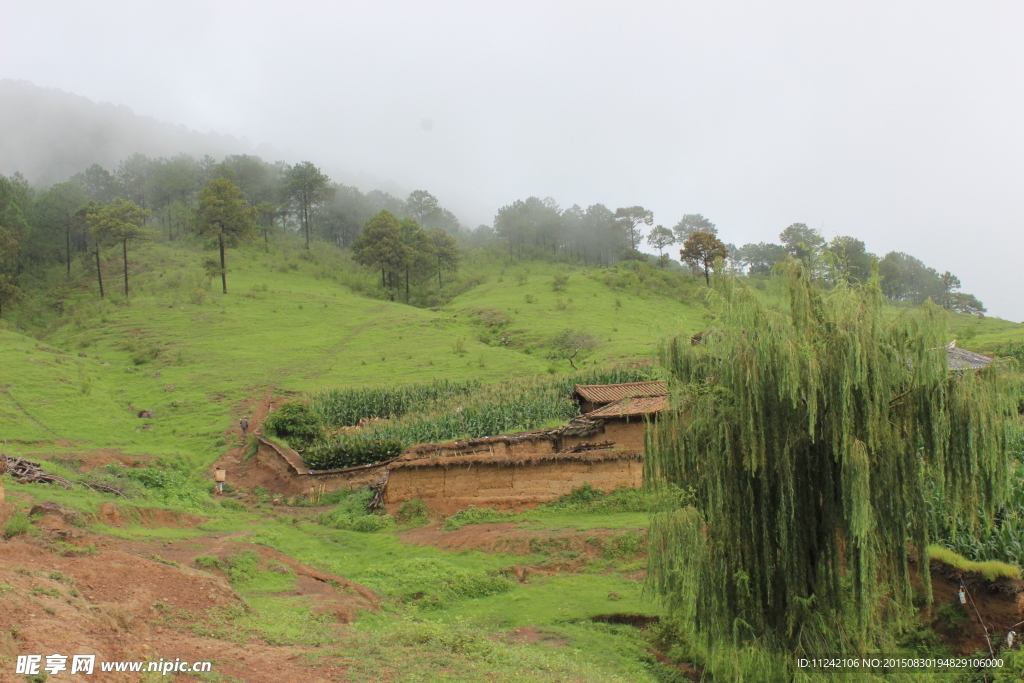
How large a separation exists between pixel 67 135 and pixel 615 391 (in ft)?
452

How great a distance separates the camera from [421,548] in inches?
666

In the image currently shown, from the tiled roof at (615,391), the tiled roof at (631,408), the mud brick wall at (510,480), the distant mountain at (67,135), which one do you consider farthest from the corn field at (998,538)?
the distant mountain at (67,135)

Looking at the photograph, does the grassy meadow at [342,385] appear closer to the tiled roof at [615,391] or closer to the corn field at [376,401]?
the corn field at [376,401]

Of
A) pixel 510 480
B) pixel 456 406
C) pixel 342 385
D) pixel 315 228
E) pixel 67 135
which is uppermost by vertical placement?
pixel 67 135

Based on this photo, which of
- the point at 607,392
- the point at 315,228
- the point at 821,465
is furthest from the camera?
the point at 315,228

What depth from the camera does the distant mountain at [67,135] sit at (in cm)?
11906

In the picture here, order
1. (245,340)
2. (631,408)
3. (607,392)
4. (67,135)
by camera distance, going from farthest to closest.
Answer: (67,135) → (245,340) → (607,392) → (631,408)

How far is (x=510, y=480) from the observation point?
20.0 m

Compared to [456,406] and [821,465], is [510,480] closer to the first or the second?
[456,406]

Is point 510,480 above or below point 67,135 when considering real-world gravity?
below

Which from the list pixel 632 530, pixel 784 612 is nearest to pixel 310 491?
pixel 632 530

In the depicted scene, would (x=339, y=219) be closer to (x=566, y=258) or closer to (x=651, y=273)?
(x=566, y=258)

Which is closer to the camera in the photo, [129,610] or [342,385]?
[129,610]

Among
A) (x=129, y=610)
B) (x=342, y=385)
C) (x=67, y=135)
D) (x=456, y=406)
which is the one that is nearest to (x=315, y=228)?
(x=342, y=385)
